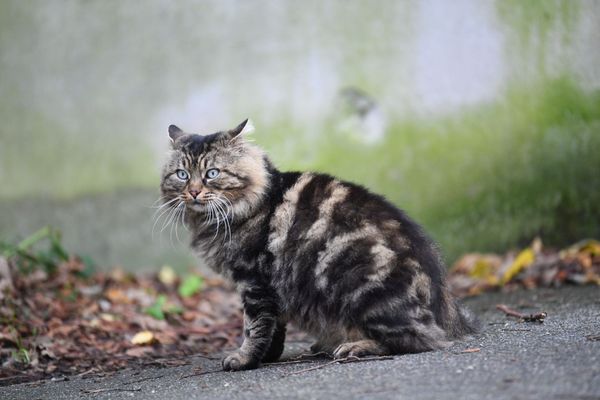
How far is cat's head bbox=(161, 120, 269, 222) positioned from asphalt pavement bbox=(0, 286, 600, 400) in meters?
0.91

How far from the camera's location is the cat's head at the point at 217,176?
13.4ft

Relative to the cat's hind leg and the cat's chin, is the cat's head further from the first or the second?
the cat's hind leg

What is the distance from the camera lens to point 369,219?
3836mm

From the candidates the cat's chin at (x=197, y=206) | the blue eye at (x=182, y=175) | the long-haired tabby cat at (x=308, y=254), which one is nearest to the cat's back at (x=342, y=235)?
the long-haired tabby cat at (x=308, y=254)

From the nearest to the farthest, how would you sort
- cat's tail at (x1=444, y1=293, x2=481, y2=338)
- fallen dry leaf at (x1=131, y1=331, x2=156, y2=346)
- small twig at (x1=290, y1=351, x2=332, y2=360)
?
1. cat's tail at (x1=444, y1=293, x2=481, y2=338)
2. small twig at (x1=290, y1=351, x2=332, y2=360)
3. fallen dry leaf at (x1=131, y1=331, x2=156, y2=346)

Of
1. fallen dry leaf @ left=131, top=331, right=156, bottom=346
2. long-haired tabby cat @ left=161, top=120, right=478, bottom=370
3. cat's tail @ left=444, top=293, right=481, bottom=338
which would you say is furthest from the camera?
fallen dry leaf @ left=131, top=331, right=156, bottom=346

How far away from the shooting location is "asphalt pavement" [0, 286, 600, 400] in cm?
276

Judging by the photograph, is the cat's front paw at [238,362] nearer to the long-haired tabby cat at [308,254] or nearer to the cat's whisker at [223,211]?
the long-haired tabby cat at [308,254]

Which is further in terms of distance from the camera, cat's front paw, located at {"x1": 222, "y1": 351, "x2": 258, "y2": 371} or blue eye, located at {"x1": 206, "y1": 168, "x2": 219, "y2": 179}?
blue eye, located at {"x1": 206, "y1": 168, "x2": 219, "y2": 179}

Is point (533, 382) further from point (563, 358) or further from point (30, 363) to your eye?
point (30, 363)

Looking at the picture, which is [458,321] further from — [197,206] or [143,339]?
[143,339]

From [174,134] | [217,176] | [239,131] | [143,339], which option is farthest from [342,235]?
[143,339]

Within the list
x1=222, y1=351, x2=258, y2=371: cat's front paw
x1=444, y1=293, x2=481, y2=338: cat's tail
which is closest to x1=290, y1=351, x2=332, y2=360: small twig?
x1=222, y1=351, x2=258, y2=371: cat's front paw

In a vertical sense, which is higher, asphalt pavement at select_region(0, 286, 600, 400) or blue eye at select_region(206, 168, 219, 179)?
blue eye at select_region(206, 168, 219, 179)
